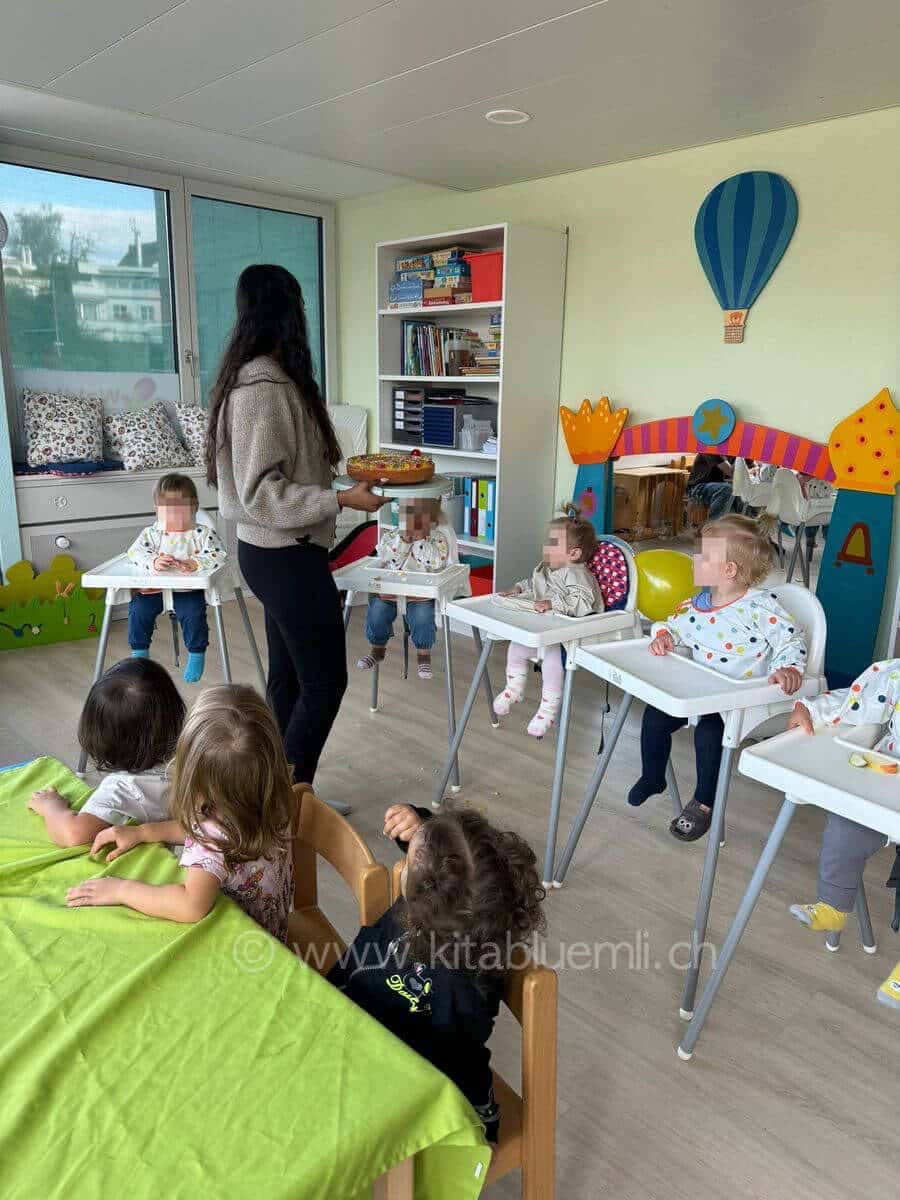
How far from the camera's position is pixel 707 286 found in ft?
11.3

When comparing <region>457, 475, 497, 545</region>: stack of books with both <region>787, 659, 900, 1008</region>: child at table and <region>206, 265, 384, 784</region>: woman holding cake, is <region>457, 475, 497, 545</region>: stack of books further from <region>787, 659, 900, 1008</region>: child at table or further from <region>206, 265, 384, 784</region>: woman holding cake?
<region>787, 659, 900, 1008</region>: child at table

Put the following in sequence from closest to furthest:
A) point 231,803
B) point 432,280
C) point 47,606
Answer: point 231,803, point 47,606, point 432,280

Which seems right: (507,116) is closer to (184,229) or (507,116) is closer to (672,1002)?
(184,229)

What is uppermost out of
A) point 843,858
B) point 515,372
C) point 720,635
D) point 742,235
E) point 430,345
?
point 742,235

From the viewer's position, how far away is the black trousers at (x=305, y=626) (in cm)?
207

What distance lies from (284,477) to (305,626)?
367 millimetres

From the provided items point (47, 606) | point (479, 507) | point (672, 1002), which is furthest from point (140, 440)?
point (672, 1002)

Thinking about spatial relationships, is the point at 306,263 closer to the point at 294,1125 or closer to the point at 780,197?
the point at 780,197

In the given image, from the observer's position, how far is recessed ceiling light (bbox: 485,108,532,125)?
2963 mm

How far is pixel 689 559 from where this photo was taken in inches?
114

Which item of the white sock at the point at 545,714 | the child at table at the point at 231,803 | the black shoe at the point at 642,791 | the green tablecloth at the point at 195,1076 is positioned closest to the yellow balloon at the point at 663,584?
the white sock at the point at 545,714

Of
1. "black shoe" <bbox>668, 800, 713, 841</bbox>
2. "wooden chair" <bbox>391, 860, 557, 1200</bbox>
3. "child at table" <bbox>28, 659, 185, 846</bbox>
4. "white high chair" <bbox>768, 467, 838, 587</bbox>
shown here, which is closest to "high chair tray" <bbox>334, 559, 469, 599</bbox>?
"black shoe" <bbox>668, 800, 713, 841</bbox>

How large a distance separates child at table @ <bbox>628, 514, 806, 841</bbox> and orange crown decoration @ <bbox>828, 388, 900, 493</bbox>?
1.08 meters

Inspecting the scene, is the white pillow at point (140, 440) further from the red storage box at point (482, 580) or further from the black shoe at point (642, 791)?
the black shoe at point (642, 791)
